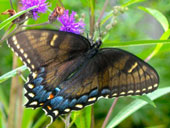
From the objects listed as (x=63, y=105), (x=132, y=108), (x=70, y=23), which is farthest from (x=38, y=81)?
(x=132, y=108)

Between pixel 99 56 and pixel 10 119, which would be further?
pixel 10 119

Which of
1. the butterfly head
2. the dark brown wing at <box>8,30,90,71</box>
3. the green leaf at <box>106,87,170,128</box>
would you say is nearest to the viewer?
the dark brown wing at <box>8,30,90,71</box>

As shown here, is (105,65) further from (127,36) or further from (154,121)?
(154,121)

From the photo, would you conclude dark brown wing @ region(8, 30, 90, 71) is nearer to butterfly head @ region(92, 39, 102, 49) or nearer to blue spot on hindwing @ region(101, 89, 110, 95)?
butterfly head @ region(92, 39, 102, 49)

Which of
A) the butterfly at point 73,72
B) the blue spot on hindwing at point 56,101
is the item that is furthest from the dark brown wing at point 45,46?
the blue spot on hindwing at point 56,101

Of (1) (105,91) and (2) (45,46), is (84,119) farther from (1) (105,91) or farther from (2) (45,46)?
(2) (45,46)

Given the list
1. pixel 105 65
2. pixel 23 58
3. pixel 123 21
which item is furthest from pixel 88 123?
pixel 123 21

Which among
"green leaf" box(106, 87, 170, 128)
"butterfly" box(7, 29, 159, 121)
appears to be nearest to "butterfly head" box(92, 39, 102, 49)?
"butterfly" box(7, 29, 159, 121)
